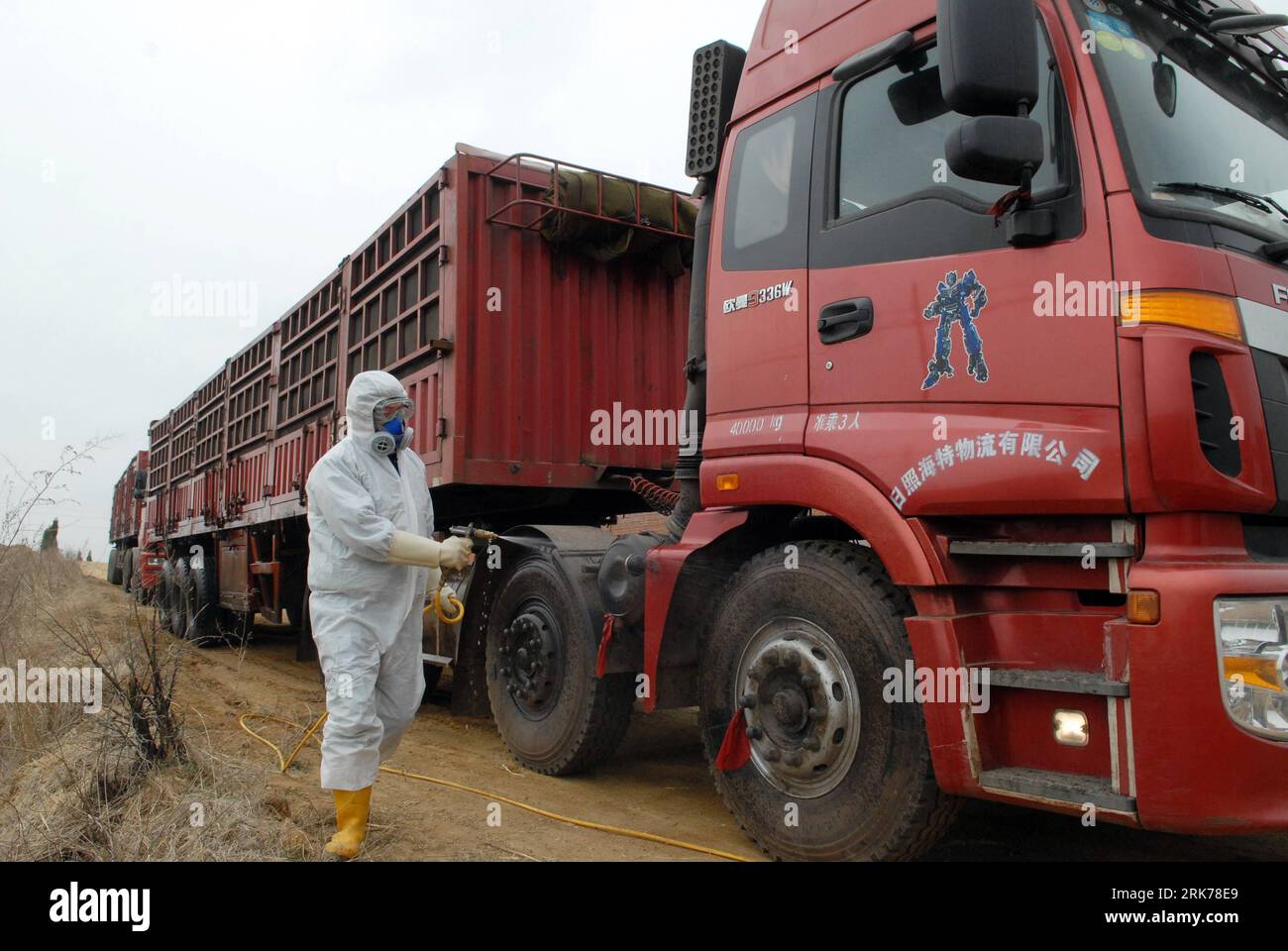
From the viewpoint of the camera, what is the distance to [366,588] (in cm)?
339

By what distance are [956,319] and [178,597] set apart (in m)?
12.7

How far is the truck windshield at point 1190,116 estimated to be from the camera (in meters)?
2.58

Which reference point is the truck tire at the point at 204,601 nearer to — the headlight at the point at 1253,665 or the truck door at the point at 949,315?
the truck door at the point at 949,315

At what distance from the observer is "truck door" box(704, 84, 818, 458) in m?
3.31

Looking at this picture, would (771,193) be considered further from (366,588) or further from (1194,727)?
(1194,727)

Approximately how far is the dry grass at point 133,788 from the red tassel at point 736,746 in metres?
1.47

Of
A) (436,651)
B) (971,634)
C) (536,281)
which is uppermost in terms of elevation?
(536,281)

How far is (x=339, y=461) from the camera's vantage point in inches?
137

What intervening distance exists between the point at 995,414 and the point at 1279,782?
3.64 feet

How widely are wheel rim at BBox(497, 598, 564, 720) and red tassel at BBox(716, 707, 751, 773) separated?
1.49m

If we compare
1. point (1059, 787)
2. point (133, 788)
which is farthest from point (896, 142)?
point (133, 788)

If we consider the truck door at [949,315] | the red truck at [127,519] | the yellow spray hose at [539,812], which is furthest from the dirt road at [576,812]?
the red truck at [127,519]
